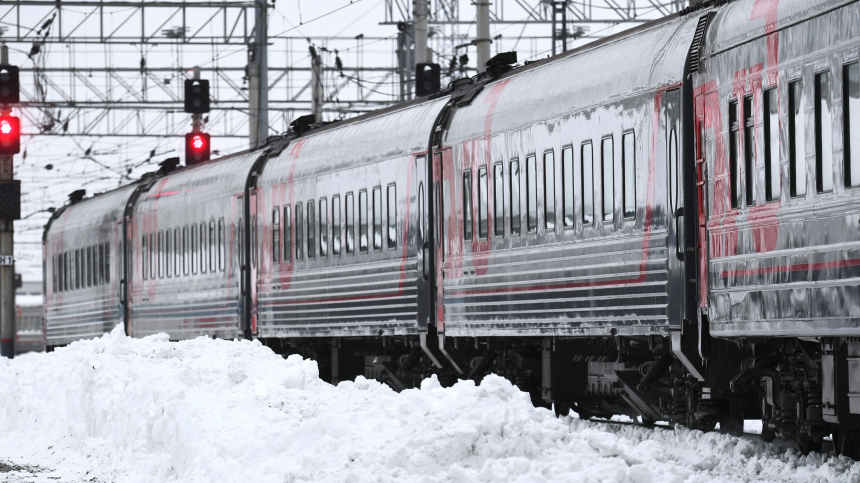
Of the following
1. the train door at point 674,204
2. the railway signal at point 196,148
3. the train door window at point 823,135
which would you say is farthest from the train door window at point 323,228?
the railway signal at point 196,148

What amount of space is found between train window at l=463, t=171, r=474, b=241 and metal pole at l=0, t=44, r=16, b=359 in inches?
649

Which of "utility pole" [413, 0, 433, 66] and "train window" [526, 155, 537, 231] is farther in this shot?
"utility pole" [413, 0, 433, 66]

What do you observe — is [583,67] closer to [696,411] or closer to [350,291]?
[696,411]

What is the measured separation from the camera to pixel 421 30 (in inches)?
1119

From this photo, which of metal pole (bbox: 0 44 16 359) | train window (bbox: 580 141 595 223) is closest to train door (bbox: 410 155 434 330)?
train window (bbox: 580 141 595 223)

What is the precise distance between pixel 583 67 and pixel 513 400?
5.18m

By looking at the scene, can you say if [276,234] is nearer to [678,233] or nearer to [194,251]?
[194,251]

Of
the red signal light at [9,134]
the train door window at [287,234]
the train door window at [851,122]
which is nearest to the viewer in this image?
the train door window at [851,122]

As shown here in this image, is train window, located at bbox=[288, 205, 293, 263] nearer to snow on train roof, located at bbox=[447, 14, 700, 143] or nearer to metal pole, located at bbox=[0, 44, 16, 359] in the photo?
snow on train roof, located at bbox=[447, 14, 700, 143]

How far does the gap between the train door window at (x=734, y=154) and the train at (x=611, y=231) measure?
2cm

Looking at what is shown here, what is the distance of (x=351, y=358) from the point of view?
2202cm

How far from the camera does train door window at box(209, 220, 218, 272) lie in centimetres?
2569

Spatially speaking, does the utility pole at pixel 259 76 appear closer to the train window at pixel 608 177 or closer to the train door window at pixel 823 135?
the train window at pixel 608 177

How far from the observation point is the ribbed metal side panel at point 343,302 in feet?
60.8
